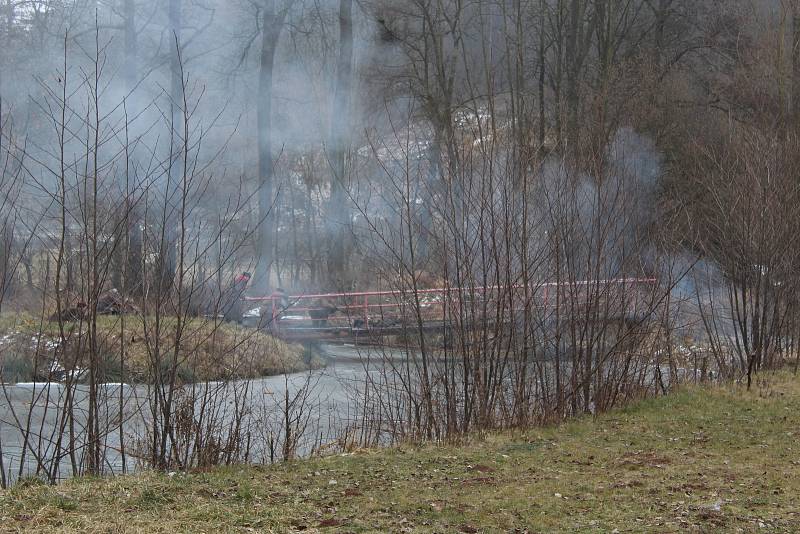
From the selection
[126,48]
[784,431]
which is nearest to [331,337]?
[126,48]

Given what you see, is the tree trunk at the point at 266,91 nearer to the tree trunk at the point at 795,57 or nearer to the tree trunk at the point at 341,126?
the tree trunk at the point at 341,126

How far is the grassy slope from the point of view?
413cm

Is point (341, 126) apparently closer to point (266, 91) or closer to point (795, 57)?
point (266, 91)

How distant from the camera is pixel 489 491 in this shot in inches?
194

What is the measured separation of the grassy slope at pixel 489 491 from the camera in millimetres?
4133

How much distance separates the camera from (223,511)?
4188 millimetres

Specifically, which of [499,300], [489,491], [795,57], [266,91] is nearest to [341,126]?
[266,91]

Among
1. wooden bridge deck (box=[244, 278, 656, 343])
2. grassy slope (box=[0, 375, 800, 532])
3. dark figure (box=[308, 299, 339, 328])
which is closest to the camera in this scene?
grassy slope (box=[0, 375, 800, 532])

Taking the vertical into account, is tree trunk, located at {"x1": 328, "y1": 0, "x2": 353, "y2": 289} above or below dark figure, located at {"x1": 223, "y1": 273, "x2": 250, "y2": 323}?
above

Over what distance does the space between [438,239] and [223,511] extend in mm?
3476

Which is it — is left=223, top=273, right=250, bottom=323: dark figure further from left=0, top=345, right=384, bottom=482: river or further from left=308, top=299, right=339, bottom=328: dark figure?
left=308, top=299, right=339, bottom=328: dark figure

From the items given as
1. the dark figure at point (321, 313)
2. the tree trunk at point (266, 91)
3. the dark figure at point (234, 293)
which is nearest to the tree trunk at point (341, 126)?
the tree trunk at point (266, 91)

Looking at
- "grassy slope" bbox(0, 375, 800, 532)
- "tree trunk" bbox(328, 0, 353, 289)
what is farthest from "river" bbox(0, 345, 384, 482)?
"tree trunk" bbox(328, 0, 353, 289)

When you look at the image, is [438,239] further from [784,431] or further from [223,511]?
[223,511]
